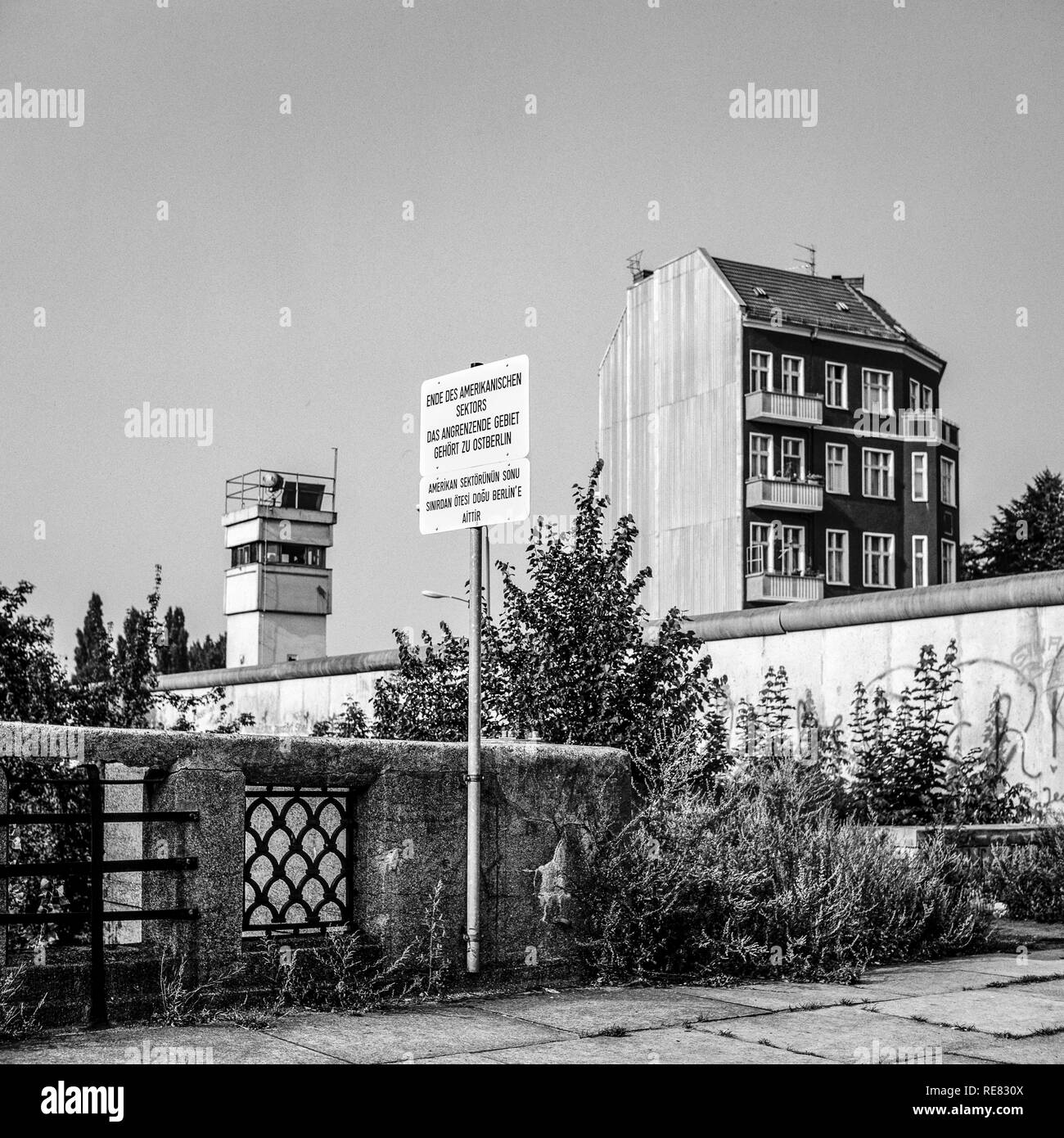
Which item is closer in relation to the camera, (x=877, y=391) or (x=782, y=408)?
(x=782, y=408)

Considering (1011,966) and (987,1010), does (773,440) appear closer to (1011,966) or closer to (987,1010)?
(1011,966)

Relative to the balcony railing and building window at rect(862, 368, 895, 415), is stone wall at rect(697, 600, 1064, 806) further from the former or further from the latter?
building window at rect(862, 368, 895, 415)

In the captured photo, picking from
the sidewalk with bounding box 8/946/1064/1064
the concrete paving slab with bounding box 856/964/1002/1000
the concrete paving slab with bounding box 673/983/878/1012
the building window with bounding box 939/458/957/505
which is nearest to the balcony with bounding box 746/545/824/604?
the building window with bounding box 939/458/957/505

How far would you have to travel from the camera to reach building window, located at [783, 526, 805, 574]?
170 ft

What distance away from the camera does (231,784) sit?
6.54 metres

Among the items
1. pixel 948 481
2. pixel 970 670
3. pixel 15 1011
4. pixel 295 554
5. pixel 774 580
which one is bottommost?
pixel 15 1011

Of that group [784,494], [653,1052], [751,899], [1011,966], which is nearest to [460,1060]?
[653,1052]

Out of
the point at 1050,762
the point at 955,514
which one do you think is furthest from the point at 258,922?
the point at 955,514

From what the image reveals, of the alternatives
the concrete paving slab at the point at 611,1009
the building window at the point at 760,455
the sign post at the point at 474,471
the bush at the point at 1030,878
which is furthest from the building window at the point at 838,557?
the concrete paving slab at the point at 611,1009

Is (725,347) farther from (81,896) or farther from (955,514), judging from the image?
(81,896)

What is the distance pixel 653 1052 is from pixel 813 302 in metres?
50.4

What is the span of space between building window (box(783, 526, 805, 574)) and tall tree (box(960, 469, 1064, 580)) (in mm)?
9443

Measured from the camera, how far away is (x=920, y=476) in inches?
2173
